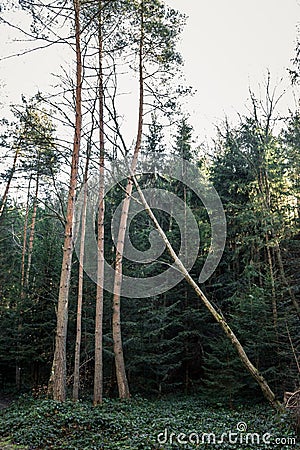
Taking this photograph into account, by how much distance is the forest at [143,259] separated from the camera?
7910 millimetres

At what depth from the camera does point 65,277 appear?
27.5 ft

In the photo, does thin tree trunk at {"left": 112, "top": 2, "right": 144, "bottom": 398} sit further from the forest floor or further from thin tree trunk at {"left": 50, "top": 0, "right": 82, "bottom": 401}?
the forest floor

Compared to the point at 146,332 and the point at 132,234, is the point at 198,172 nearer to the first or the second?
the point at 132,234

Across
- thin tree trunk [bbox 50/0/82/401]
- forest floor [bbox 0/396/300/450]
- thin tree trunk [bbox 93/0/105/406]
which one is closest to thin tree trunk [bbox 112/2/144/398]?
thin tree trunk [bbox 93/0/105/406]

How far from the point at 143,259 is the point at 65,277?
560 cm

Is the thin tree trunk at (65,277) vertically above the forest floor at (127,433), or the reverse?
the thin tree trunk at (65,277)

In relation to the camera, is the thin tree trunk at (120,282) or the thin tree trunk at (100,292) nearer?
the thin tree trunk at (100,292)

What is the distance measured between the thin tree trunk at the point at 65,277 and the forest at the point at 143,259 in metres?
0.04

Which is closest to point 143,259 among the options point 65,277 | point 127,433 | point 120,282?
point 120,282

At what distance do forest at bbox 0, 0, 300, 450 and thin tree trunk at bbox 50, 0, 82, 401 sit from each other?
1.5 inches

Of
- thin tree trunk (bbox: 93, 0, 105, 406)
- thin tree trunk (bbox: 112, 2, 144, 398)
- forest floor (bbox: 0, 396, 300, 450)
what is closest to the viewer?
forest floor (bbox: 0, 396, 300, 450)

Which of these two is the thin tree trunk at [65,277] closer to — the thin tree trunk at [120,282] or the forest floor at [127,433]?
the forest floor at [127,433]

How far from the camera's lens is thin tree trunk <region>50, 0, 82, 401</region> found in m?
7.93

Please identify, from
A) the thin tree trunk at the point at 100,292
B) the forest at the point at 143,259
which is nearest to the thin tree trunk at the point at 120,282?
the forest at the point at 143,259
